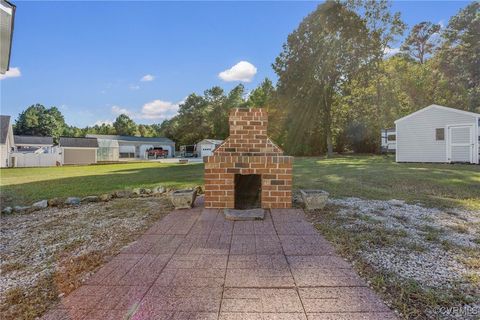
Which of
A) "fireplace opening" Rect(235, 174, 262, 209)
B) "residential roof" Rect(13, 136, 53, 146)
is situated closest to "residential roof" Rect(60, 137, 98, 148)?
"residential roof" Rect(13, 136, 53, 146)

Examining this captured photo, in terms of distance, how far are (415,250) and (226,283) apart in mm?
2200

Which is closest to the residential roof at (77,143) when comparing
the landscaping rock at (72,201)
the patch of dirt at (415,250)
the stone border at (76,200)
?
the stone border at (76,200)

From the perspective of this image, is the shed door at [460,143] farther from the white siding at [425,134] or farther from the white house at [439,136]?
the white siding at [425,134]

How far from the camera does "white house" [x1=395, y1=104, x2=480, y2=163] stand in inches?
552

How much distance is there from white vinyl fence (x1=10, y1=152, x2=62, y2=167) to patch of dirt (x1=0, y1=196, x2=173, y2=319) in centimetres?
2242

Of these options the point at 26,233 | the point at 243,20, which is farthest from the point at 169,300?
the point at 243,20

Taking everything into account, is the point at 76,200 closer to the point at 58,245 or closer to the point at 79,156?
the point at 58,245

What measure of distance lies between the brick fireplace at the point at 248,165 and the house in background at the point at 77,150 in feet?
84.4

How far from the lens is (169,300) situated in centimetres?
197

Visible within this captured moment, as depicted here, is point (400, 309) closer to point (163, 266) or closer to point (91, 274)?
point (163, 266)

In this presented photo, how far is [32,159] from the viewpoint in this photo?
23.1 m

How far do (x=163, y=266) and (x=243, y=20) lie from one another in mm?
9919

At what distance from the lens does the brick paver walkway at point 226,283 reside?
1831mm

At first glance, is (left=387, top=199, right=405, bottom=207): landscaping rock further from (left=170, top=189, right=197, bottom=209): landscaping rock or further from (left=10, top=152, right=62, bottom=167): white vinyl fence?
(left=10, top=152, right=62, bottom=167): white vinyl fence
